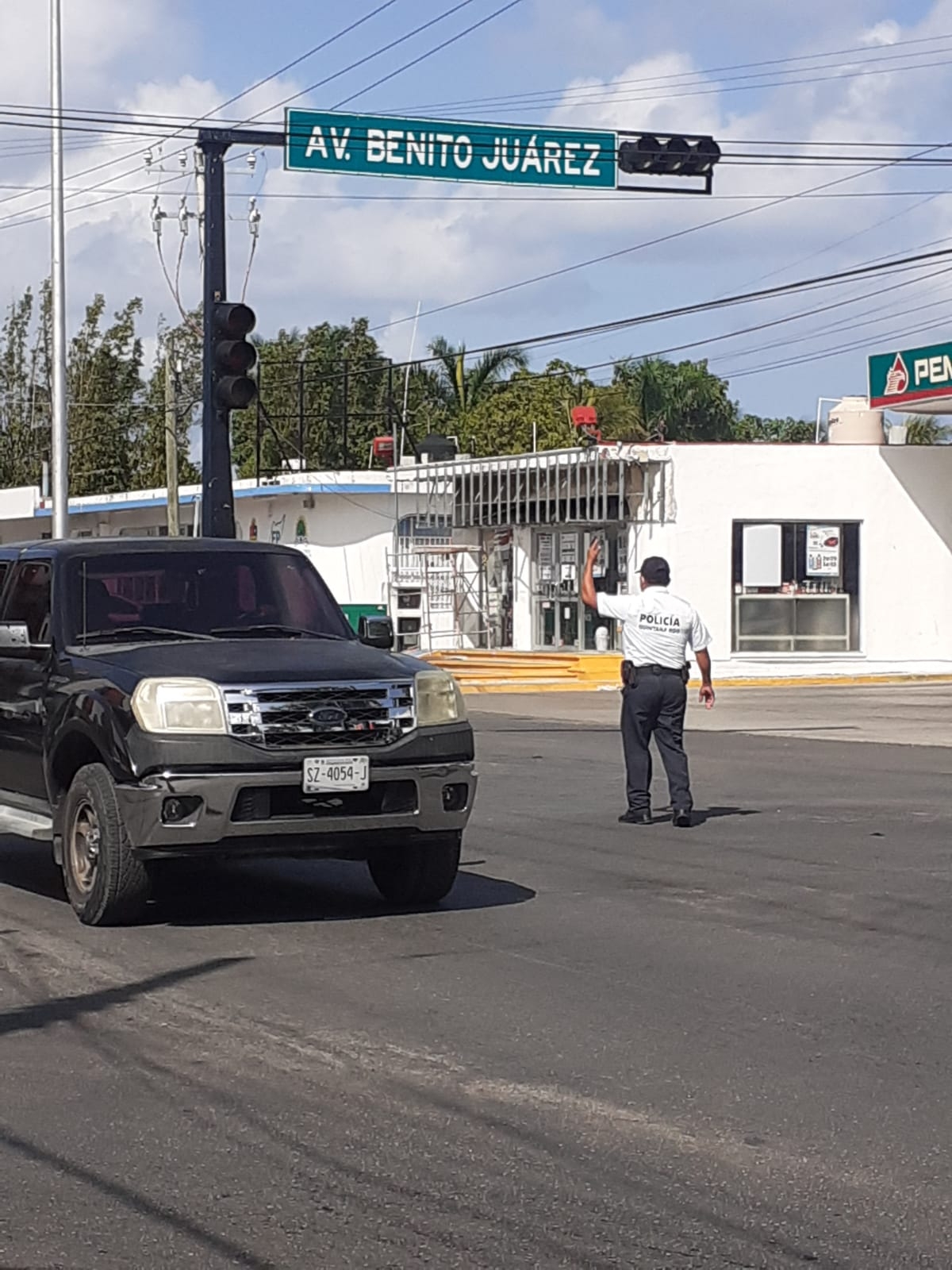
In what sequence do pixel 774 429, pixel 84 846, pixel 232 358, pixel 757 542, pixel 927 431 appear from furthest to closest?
pixel 774 429 → pixel 927 431 → pixel 757 542 → pixel 232 358 → pixel 84 846

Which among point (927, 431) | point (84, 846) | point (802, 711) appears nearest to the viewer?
point (84, 846)

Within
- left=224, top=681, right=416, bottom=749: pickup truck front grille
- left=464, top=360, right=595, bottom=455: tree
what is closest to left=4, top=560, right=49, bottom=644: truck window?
left=224, top=681, right=416, bottom=749: pickup truck front grille

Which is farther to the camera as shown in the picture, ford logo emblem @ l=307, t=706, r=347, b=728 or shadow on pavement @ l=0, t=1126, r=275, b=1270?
ford logo emblem @ l=307, t=706, r=347, b=728

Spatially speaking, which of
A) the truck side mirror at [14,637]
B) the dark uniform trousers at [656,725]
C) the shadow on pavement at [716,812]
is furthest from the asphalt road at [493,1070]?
the shadow on pavement at [716,812]

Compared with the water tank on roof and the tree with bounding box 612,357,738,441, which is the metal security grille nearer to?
the water tank on roof

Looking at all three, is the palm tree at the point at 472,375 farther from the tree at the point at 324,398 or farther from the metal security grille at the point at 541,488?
the metal security grille at the point at 541,488

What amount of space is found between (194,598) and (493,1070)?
4340 millimetres

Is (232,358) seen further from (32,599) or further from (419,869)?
(419,869)

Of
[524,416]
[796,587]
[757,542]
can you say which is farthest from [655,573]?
[524,416]

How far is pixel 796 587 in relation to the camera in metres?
34.7

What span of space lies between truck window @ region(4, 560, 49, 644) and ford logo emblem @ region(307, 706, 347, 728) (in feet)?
6.13

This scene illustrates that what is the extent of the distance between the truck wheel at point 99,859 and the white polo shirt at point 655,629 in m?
4.68

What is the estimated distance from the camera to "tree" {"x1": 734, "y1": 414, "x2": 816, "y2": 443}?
80875 mm

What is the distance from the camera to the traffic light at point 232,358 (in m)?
18.0
